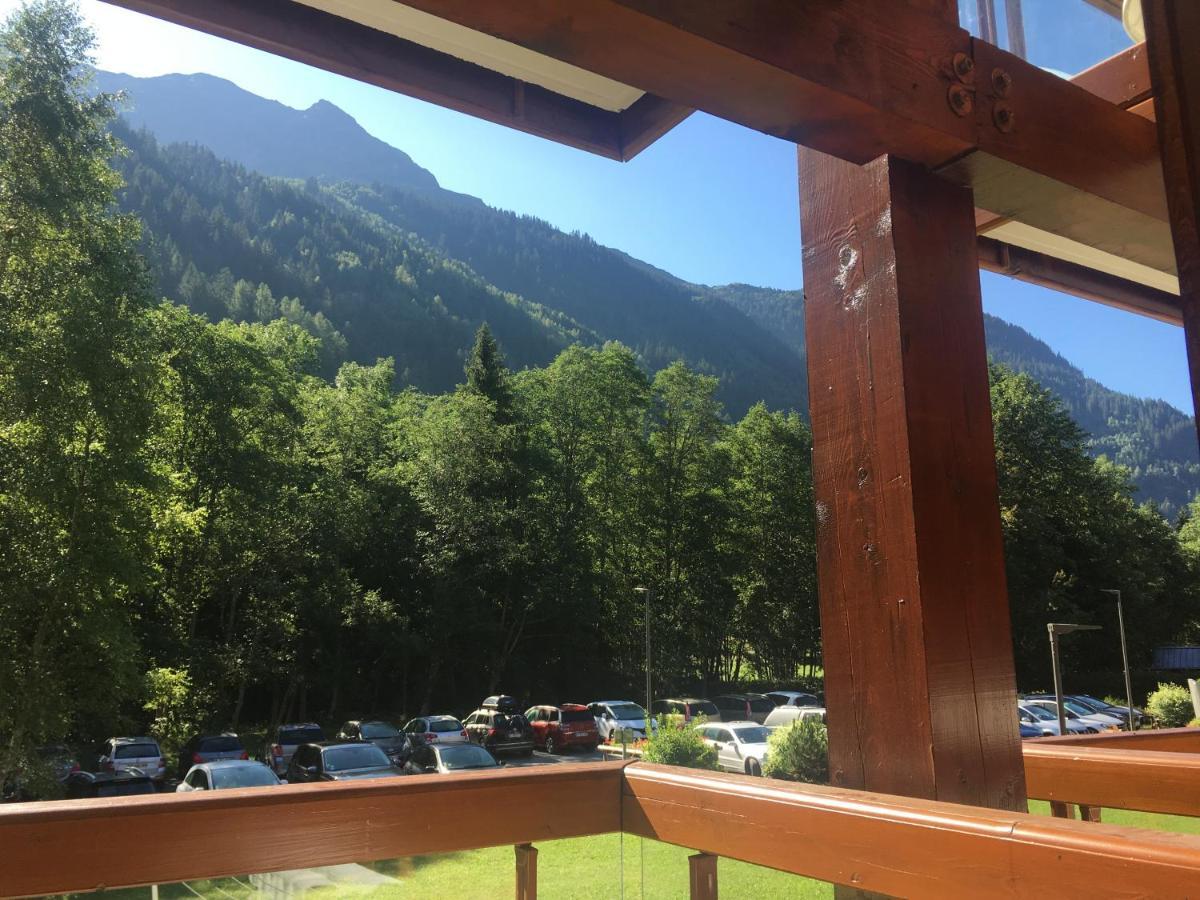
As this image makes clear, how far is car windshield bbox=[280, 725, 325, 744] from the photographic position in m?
20.4

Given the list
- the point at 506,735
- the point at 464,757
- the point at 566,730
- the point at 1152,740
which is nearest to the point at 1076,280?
the point at 1152,740

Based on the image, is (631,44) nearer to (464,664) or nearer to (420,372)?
(464,664)

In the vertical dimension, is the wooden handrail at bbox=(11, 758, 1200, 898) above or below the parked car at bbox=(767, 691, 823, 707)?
above

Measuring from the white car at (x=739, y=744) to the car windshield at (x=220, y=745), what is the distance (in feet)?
33.0

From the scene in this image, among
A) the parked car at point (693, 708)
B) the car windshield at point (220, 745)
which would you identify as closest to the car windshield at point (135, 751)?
the car windshield at point (220, 745)

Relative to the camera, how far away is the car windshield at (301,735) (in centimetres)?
2036

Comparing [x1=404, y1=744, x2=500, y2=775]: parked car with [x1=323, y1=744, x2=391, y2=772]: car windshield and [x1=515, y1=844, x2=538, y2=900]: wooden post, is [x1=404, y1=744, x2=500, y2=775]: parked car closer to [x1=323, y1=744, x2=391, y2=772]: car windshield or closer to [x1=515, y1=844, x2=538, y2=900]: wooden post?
[x1=323, y1=744, x2=391, y2=772]: car windshield

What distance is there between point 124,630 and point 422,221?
160172 millimetres

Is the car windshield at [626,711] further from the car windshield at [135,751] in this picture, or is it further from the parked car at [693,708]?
the car windshield at [135,751]

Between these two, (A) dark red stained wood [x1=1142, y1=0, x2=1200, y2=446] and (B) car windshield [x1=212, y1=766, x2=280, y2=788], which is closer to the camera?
(A) dark red stained wood [x1=1142, y1=0, x2=1200, y2=446]

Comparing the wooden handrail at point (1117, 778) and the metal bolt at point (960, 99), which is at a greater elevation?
the metal bolt at point (960, 99)

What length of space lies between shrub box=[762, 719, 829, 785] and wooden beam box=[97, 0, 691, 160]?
43.1 feet

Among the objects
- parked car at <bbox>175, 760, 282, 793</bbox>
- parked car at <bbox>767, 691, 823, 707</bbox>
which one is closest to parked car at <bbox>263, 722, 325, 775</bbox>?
parked car at <bbox>175, 760, 282, 793</bbox>

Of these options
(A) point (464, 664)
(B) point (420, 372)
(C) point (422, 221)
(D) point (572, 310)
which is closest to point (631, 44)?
(A) point (464, 664)
